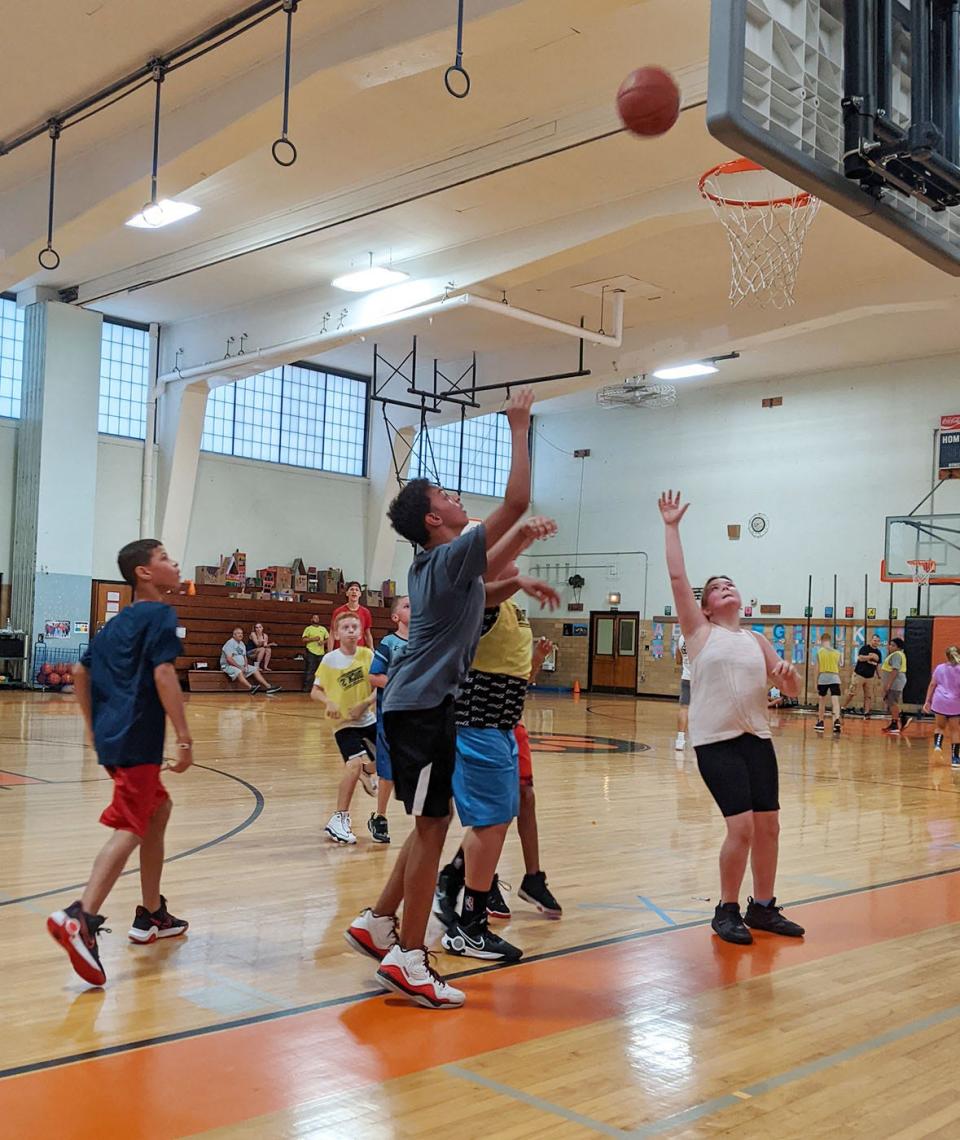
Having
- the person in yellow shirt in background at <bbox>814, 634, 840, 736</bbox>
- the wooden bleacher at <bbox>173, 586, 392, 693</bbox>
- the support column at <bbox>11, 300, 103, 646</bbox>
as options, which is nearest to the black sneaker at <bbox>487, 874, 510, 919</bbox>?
the person in yellow shirt in background at <bbox>814, 634, 840, 736</bbox>

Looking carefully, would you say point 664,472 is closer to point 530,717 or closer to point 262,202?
point 530,717

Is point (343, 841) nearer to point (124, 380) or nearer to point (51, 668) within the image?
point (51, 668)

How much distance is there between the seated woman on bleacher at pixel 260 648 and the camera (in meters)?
22.5

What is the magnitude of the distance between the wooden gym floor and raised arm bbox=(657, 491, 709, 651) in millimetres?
1331

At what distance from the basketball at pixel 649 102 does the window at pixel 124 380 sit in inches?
685

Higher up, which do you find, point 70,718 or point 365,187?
point 365,187

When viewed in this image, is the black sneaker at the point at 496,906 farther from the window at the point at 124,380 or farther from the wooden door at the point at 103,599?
the window at the point at 124,380

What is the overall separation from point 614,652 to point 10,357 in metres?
14.9

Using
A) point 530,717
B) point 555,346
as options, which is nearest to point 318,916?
point 530,717

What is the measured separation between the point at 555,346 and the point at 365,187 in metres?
7.23

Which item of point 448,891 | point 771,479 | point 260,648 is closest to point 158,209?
point 448,891

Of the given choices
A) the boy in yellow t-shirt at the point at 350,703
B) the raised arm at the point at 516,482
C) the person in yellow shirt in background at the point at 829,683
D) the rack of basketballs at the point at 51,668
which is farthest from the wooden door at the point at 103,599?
the raised arm at the point at 516,482

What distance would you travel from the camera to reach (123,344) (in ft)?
71.4

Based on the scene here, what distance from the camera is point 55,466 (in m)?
19.8
